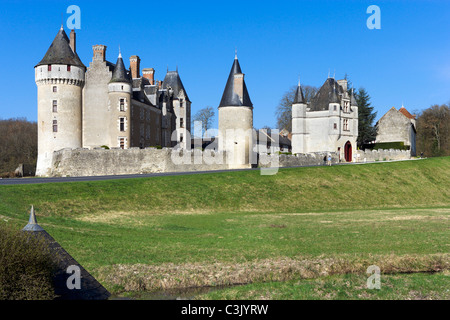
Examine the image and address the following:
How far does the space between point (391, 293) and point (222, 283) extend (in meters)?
3.84

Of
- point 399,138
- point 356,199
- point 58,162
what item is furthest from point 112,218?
point 399,138

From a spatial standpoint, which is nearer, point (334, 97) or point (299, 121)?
point (334, 97)

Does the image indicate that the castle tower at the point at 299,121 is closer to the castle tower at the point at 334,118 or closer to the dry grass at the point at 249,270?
the castle tower at the point at 334,118

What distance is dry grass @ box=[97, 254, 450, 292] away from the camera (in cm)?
1059

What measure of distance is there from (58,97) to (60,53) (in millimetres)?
4242

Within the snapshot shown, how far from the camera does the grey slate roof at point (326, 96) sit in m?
57.8

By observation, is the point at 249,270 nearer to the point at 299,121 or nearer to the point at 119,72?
the point at 119,72

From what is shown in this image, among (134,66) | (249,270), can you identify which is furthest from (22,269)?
(134,66)

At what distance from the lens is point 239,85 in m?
43.5

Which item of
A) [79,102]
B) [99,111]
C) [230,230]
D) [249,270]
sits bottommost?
[249,270]

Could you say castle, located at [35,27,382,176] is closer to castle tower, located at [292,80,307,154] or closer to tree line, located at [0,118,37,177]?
castle tower, located at [292,80,307,154]

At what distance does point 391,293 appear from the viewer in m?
9.14

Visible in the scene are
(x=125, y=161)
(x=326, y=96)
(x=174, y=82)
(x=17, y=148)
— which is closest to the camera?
(x=125, y=161)
